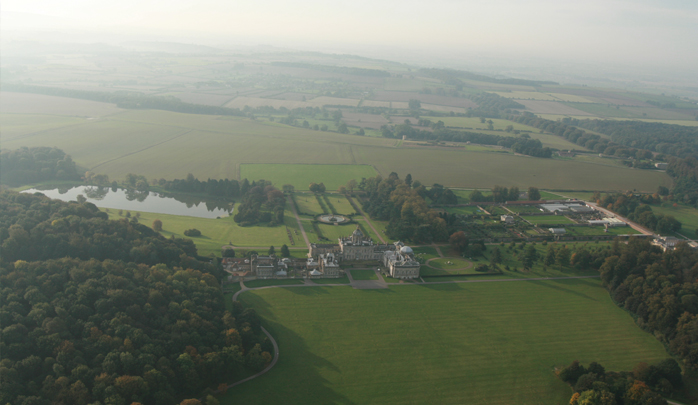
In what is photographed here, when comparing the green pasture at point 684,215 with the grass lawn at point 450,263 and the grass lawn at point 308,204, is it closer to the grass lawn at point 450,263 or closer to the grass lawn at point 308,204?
the grass lawn at point 450,263

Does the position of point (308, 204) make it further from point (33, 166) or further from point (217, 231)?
point (33, 166)

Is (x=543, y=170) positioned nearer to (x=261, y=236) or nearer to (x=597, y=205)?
(x=597, y=205)

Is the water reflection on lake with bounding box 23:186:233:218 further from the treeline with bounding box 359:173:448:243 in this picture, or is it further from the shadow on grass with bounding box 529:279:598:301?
the shadow on grass with bounding box 529:279:598:301

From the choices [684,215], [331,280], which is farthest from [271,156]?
[684,215]

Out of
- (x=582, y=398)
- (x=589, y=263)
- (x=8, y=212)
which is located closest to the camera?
Answer: (x=582, y=398)

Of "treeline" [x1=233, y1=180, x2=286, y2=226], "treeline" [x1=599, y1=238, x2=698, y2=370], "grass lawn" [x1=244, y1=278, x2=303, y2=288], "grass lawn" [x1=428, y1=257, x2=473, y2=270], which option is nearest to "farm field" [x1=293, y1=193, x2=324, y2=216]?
"treeline" [x1=233, y1=180, x2=286, y2=226]

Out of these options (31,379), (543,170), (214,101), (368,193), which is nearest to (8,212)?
(31,379)
